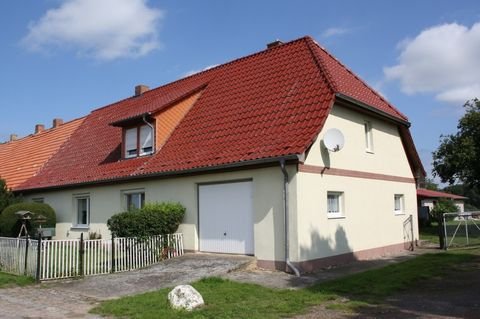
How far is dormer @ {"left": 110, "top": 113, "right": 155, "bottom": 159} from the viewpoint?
18.1 meters

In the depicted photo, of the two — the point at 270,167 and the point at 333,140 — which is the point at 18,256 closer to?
the point at 270,167

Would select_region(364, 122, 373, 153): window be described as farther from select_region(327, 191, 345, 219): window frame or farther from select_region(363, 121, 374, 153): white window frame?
select_region(327, 191, 345, 219): window frame

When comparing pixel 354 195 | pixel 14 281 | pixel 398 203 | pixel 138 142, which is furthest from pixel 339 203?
pixel 14 281

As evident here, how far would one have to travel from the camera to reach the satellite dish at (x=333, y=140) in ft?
45.3

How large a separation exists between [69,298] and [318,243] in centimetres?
663

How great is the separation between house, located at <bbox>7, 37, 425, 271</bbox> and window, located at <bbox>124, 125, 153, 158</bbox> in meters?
0.04

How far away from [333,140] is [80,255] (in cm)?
759

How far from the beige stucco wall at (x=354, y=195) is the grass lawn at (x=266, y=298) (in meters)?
1.72

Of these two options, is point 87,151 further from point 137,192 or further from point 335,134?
point 335,134

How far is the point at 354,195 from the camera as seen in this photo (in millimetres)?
15758

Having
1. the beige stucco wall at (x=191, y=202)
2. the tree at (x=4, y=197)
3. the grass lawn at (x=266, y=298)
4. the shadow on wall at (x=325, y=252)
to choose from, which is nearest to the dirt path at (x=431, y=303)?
the grass lawn at (x=266, y=298)

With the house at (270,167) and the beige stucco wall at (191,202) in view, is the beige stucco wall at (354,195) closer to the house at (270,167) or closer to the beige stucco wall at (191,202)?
the house at (270,167)

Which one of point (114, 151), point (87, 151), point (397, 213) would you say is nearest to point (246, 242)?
point (397, 213)

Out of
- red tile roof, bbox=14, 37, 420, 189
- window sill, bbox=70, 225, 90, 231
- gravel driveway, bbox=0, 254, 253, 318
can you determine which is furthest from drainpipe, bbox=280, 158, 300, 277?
window sill, bbox=70, 225, 90, 231
